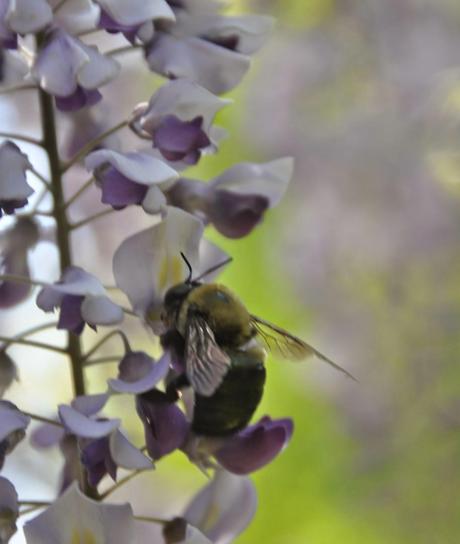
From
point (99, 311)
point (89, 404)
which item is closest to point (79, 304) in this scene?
point (99, 311)

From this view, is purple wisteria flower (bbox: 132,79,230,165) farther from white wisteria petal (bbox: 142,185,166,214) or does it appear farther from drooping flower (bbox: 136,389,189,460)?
drooping flower (bbox: 136,389,189,460)

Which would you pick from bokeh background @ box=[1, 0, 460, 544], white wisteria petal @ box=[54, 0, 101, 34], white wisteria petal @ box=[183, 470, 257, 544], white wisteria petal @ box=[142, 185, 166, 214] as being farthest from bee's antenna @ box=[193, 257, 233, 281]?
bokeh background @ box=[1, 0, 460, 544]

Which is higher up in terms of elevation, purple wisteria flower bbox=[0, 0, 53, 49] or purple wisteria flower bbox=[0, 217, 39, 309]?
purple wisteria flower bbox=[0, 0, 53, 49]

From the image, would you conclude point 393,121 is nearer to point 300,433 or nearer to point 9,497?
point 300,433

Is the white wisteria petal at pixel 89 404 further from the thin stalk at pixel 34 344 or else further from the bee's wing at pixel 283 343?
the bee's wing at pixel 283 343

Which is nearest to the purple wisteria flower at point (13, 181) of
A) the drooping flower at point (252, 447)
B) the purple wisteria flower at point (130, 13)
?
the purple wisteria flower at point (130, 13)

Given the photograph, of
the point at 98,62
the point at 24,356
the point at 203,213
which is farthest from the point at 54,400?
the point at 98,62

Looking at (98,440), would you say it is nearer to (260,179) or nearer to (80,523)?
(80,523)
